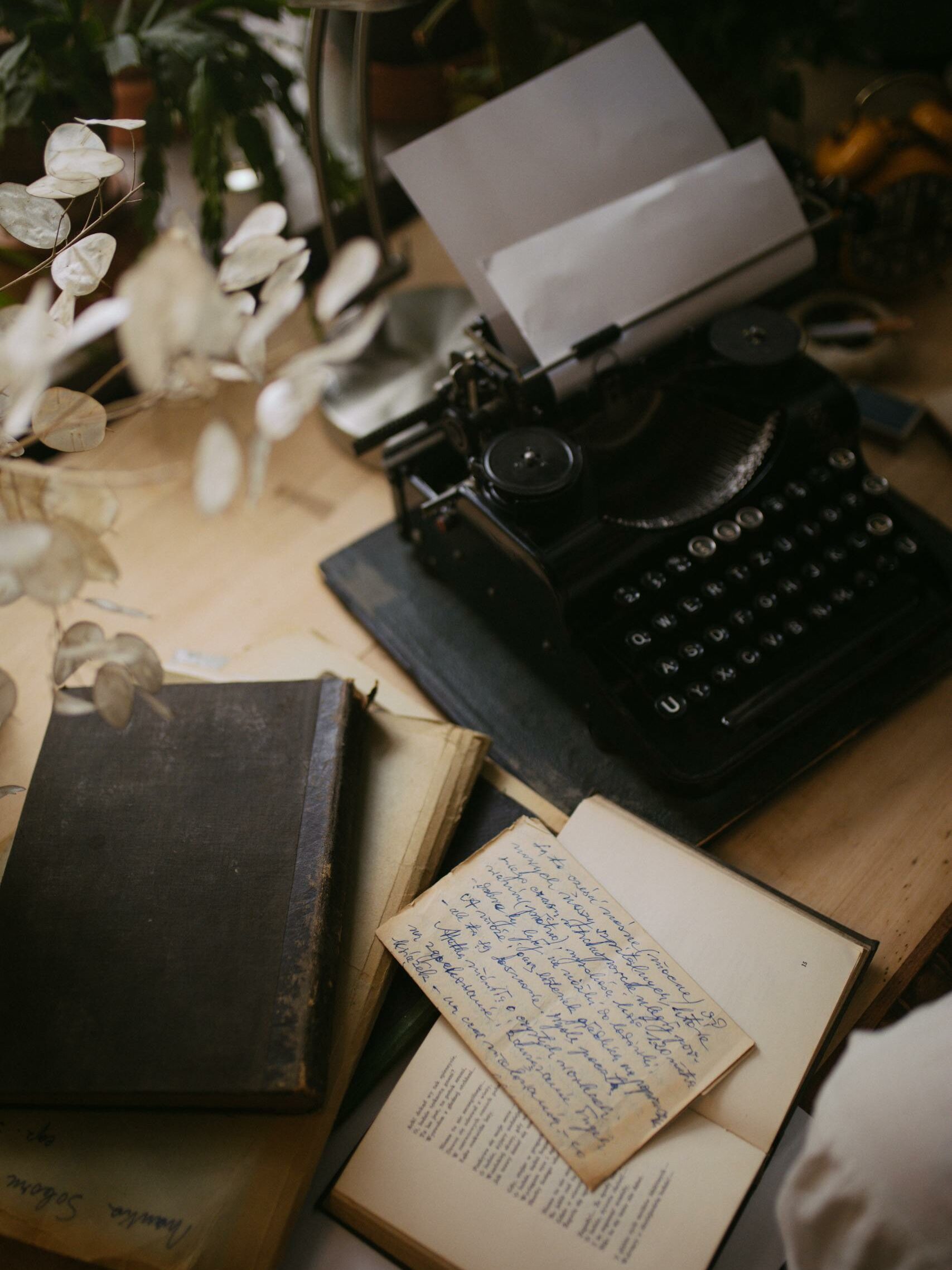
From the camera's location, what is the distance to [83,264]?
31.4 inches

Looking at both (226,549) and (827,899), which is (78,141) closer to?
(226,549)

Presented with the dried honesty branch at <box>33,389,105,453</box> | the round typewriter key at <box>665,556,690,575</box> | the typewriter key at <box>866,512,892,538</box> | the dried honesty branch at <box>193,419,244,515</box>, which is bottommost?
the typewriter key at <box>866,512,892,538</box>

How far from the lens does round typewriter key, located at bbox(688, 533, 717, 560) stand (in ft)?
3.94

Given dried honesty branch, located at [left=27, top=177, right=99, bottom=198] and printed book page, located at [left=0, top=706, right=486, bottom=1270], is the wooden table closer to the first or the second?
printed book page, located at [left=0, top=706, right=486, bottom=1270]

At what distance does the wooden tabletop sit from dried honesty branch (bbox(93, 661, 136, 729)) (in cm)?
15

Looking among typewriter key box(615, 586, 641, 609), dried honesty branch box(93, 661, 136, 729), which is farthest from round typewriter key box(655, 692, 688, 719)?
dried honesty branch box(93, 661, 136, 729)

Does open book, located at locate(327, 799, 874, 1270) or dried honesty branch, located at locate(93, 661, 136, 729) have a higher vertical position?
dried honesty branch, located at locate(93, 661, 136, 729)

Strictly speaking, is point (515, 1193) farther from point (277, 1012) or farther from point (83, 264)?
point (83, 264)

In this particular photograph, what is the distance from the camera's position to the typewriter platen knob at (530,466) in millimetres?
1125

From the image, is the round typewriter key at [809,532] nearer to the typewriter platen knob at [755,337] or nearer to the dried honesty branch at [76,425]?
the typewriter platen knob at [755,337]

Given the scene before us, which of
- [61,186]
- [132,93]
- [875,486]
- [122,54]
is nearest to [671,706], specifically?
[875,486]

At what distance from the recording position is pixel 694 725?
1.18m

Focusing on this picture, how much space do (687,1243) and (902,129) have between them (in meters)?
1.69

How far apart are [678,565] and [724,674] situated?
14 cm
